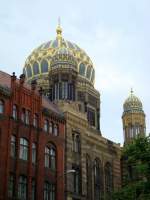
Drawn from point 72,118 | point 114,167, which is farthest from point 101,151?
point 72,118

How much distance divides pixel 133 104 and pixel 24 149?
37.4 meters

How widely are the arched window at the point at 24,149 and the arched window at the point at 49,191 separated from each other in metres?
3.70

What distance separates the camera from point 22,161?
46438 millimetres

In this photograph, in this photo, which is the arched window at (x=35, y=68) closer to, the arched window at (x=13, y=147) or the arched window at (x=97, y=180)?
the arched window at (x=97, y=180)

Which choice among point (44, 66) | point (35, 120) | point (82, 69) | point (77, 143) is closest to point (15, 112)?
point (35, 120)

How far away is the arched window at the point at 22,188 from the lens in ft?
149

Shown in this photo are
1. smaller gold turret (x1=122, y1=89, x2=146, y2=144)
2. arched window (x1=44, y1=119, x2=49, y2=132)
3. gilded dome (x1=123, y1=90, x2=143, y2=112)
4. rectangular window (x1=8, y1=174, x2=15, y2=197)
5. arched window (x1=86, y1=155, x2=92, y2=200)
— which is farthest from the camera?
gilded dome (x1=123, y1=90, x2=143, y2=112)

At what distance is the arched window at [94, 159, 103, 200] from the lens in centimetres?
5644

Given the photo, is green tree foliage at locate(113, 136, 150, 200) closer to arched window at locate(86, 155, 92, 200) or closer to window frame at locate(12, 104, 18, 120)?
window frame at locate(12, 104, 18, 120)

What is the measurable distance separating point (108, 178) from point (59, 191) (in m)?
11.0

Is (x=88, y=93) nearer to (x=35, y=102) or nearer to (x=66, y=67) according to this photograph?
(x=66, y=67)

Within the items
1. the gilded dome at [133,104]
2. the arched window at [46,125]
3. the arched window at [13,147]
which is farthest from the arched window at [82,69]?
the arched window at [13,147]

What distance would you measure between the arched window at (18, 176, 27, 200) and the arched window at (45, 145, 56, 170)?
3.96 m

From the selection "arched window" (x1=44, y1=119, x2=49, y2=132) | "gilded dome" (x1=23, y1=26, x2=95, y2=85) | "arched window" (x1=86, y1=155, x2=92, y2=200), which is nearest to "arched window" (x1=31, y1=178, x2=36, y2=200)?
"arched window" (x1=44, y1=119, x2=49, y2=132)
